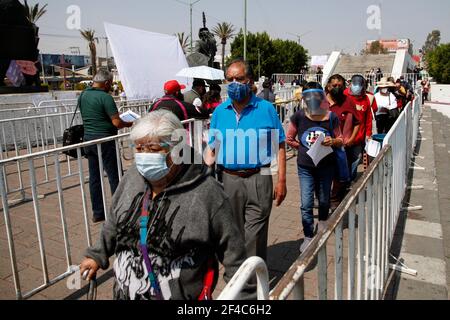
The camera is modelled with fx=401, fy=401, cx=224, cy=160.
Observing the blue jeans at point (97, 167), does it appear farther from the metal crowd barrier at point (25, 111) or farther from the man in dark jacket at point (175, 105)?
the metal crowd barrier at point (25, 111)

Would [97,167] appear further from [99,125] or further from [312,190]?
[312,190]

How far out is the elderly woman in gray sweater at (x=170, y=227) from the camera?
6.10 feet

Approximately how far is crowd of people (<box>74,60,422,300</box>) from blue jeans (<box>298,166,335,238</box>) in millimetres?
10

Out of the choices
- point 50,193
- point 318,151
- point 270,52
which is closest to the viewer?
point 318,151

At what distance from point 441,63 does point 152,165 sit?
4945cm

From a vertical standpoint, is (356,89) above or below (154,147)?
above

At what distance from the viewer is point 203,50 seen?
41.9 ft

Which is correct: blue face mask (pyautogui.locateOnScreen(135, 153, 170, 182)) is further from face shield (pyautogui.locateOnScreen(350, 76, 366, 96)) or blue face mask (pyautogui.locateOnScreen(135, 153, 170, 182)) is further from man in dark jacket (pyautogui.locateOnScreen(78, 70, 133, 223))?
face shield (pyautogui.locateOnScreen(350, 76, 366, 96))

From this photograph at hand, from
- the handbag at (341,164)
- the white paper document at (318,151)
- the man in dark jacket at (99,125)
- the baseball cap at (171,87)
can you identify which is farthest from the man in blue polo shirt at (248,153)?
the man in dark jacket at (99,125)

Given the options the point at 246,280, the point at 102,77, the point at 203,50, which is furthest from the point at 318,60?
the point at 246,280

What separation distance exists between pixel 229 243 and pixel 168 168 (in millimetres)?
468

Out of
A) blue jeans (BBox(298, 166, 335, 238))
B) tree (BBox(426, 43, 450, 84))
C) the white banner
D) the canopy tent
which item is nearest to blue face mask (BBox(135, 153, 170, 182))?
blue jeans (BBox(298, 166, 335, 238))
